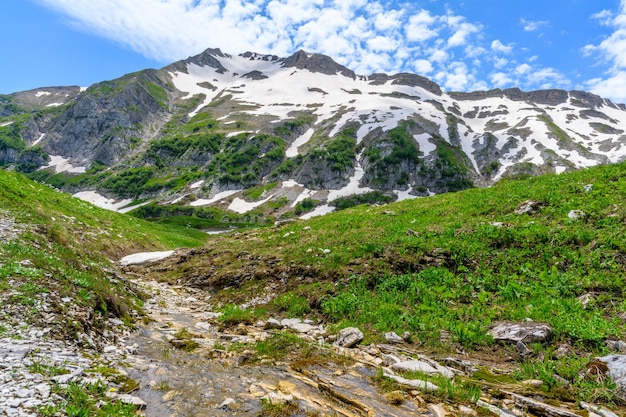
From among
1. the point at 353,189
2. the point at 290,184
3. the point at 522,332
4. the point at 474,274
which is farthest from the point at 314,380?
the point at 290,184

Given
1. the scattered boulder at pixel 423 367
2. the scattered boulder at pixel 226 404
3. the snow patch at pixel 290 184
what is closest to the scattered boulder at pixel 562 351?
the scattered boulder at pixel 423 367

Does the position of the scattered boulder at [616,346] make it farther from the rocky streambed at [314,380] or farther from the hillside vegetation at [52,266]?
the hillside vegetation at [52,266]

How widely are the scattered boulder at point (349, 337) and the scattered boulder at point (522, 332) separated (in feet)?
12.2

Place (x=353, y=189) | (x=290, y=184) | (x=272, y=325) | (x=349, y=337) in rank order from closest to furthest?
(x=349, y=337) < (x=272, y=325) < (x=353, y=189) < (x=290, y=184)

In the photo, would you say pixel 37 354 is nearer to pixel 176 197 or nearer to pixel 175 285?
pixel 175 285

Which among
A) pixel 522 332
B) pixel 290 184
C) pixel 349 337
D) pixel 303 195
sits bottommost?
pixel 349 337

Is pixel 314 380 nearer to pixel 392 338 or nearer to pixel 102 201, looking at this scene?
pixel 392 338

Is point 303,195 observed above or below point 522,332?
above

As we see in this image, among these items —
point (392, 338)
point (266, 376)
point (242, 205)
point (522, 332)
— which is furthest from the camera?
point (242, 205)

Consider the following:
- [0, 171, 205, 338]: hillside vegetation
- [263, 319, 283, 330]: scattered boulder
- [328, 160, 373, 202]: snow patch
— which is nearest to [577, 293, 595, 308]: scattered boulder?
Answer: [263, 319, 283, 330]: scattered boulder

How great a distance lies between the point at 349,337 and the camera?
10.0 metres

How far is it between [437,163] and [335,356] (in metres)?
192

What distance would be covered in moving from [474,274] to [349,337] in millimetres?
6101

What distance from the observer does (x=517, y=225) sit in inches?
592
